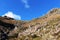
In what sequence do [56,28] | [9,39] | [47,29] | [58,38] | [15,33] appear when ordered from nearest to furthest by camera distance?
[58,38], [56,28], [47,29], [9,39], [15,33]

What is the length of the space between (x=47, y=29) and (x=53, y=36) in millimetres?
15900

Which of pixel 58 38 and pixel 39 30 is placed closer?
pixel 58 38

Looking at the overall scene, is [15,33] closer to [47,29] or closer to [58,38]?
[47,29]

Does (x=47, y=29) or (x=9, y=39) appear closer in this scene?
(x=47, y=29)

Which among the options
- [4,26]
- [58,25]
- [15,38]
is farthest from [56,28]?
[4,26]

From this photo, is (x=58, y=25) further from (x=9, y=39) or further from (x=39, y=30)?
(x=9, y=39)

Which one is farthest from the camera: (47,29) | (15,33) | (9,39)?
(15,33)

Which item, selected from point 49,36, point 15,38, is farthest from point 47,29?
point 15,38

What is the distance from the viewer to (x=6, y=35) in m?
127

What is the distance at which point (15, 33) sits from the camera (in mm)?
130250

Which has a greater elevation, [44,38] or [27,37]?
[27,37]

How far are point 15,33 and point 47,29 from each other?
29824mm

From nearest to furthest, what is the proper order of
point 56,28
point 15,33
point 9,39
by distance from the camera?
point 56,28 < point 9,39 < point 15,33

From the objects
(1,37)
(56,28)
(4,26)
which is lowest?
(56,28)
